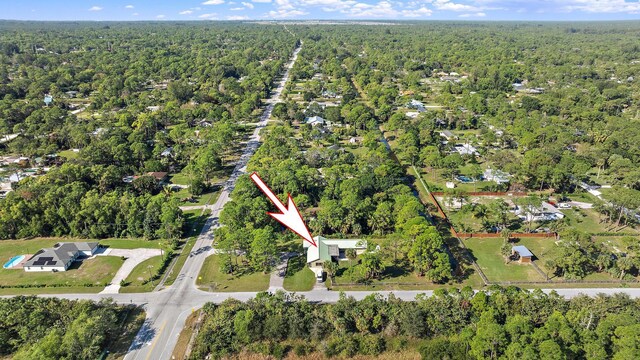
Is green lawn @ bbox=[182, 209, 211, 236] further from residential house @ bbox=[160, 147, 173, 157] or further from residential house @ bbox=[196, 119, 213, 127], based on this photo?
residential house @ bbox=[196, 119, 213, 127]

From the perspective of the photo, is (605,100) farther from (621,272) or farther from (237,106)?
(237,106)

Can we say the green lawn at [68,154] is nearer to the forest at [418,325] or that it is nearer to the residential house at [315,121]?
the residential house at [315,121]

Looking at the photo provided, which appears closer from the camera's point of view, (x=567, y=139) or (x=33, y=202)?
(x=33, y=202)

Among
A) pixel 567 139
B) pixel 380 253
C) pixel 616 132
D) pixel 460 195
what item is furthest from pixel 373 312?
pixel 616 132

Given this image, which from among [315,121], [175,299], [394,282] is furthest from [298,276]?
[315,121]

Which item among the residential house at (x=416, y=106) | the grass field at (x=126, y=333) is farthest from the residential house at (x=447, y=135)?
the grass field at (x=126, y=333)

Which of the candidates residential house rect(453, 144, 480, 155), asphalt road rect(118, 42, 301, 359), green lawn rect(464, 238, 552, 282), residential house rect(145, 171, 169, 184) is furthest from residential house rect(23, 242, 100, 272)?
residential house rect(453, 144, 480, 155)
